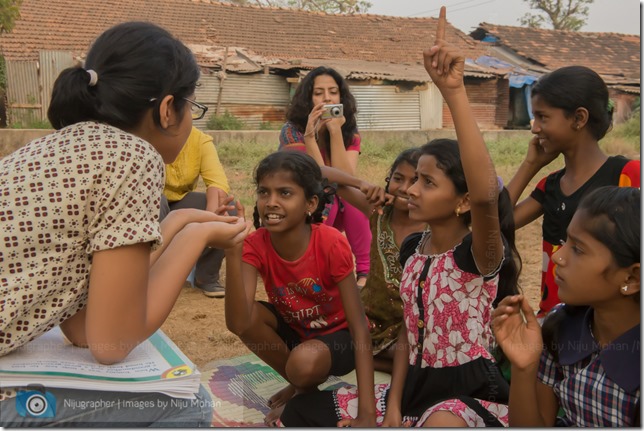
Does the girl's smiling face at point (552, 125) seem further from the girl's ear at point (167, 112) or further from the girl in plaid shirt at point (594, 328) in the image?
the girl's ear at point (167, 112)

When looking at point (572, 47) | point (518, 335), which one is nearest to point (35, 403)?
point (518, 335)

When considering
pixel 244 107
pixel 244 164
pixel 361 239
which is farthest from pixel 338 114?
pixel 244 107

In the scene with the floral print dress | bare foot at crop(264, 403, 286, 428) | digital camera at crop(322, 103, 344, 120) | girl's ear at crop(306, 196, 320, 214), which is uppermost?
digital camera at crop(322, 103, 344, 120)

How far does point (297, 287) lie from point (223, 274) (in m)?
2.31

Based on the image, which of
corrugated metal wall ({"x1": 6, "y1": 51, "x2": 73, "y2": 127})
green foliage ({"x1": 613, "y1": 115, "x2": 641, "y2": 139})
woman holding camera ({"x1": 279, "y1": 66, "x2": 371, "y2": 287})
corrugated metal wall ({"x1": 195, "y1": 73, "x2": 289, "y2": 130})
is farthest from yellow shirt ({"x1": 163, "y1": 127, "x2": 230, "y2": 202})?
green foliage ({"x1": 613, "y1": 115, "x2": 641, "y2": 139})

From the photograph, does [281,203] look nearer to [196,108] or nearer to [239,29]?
[196,108]

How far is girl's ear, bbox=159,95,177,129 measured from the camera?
5.15ft

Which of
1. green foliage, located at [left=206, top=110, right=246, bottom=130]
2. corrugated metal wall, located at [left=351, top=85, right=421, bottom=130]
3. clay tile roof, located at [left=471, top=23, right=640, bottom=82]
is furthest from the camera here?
clay tile roof, located at [left=471, top=23, right=640, bottom=82]

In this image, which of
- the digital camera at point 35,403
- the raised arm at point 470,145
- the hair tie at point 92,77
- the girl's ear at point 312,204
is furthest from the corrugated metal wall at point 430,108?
the digital camera at point 35,403

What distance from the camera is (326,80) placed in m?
3.95

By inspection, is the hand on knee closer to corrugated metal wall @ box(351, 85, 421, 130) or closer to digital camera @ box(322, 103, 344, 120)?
digital camera @ box(322, 103, 344, 120)

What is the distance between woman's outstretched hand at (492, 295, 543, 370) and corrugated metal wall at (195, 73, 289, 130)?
Result: 1223cm

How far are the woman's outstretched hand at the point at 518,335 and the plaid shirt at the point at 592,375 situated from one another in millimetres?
134

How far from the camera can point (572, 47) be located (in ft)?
61.8
